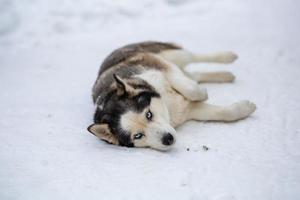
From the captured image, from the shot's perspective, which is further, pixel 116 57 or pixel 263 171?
pixel 116 57

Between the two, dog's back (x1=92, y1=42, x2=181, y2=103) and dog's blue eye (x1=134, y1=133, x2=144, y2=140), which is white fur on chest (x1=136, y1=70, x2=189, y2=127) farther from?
dog's blue eye (x1=134, y1=133, x2=144, y2=140)

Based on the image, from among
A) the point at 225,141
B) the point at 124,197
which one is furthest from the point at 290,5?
the point at 124,197

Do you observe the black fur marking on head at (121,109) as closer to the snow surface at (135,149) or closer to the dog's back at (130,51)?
the snow surface at (135,149)

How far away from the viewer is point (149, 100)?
181 inches

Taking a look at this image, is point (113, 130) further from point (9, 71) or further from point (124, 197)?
point (9, 71)

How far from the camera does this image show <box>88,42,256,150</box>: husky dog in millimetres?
4418

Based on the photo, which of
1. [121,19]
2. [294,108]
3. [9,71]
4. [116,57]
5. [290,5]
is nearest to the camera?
[294,108]

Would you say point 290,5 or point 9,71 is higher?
point 290,5

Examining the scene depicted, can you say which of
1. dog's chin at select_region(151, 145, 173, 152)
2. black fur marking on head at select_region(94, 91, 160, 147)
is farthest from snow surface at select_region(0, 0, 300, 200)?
black fur marking on head at select_region(94, 91, 160, 147)

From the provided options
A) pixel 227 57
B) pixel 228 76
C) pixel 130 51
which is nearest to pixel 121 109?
pixel 130 51

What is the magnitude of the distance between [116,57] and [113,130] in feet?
5.40

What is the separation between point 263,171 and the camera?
383 centimetres

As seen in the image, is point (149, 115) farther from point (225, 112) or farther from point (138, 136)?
point (225, 112)

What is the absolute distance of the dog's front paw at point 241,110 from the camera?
4834 mm
